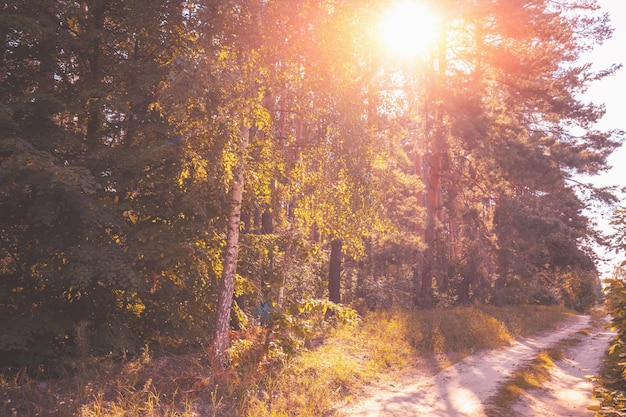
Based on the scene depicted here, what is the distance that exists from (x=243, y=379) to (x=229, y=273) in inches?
81.1

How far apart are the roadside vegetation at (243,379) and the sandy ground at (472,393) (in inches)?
19.1

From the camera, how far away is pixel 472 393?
8.33 m

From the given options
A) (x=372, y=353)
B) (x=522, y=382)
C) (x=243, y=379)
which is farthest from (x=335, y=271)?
(x=243, y=379)

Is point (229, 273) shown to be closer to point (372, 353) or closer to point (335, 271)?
point (372, 353)

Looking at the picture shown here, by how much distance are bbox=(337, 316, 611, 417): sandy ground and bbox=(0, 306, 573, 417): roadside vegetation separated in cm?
49

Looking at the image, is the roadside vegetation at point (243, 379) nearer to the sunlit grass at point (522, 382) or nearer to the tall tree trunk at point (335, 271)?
the sunlit grass at point (522, 382)


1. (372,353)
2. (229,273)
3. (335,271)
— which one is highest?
(229,273)

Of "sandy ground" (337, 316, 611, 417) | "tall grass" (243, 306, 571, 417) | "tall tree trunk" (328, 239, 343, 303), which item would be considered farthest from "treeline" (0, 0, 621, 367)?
"tall tree trunk" (328, 239, 343, 303)

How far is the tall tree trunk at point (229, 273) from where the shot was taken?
837 cm

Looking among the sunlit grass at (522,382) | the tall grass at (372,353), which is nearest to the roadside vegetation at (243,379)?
the tall grass at (372,353)

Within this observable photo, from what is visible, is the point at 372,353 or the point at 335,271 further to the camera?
the point at 335,271

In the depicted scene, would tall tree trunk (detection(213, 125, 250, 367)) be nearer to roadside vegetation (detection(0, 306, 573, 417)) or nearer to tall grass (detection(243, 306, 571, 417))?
roadside vegetation (detection(0, 306, 573, 417))

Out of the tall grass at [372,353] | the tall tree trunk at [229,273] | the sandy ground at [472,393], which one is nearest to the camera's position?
the tall grass at [372,353]

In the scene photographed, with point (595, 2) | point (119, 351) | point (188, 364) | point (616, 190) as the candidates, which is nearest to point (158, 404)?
point (188, 364)
